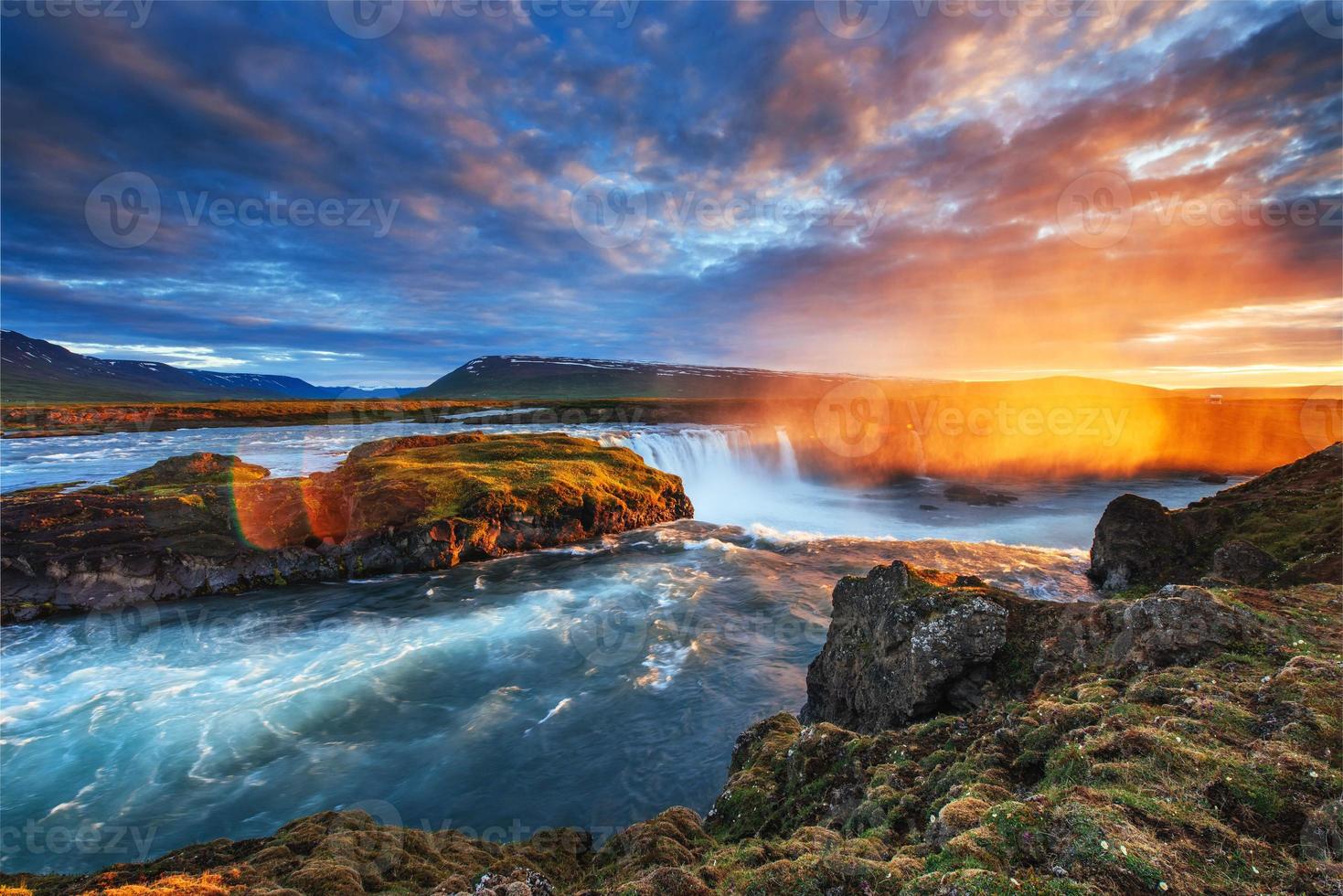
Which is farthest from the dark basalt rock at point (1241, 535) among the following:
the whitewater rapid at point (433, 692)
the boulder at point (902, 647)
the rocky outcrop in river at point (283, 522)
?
the rocky outcrop in river at point (283, 522)

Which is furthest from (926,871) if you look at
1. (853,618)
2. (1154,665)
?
(853,618)

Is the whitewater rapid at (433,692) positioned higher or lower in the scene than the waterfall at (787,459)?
lower

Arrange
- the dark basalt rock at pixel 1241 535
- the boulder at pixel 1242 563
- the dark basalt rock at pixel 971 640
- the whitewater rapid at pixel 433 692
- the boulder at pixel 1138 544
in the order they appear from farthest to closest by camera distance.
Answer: the boulder at pixel 1138 544 < the dark basalt rock at pixel 1241 535 < the boulder at pixel 1242 563 < the whitewater rapid at pixel 433 692 < the dark basalt rock at pixel 971 640

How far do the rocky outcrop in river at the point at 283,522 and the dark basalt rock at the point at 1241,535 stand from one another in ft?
89.4

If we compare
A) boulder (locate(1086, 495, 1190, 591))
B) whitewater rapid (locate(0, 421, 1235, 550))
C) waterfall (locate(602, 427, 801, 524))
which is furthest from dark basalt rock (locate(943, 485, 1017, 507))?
boulder (locate(1086, 495, 1190, 591))

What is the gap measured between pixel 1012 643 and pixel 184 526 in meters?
34.7

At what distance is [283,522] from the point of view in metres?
28.6

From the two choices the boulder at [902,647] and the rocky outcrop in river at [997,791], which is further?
the boulder at [902,647]

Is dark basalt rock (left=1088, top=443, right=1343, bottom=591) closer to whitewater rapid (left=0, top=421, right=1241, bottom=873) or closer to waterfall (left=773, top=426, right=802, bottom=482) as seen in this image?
whitewater rapid (left=0, top=421, right=1241, bottom=873)

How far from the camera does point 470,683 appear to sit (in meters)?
19.2

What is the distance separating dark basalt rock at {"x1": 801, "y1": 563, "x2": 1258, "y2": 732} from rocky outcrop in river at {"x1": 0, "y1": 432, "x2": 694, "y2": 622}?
23654 millimetres

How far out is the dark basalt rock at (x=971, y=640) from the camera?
27.9ft

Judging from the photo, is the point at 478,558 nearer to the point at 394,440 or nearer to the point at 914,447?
the point at 394,440

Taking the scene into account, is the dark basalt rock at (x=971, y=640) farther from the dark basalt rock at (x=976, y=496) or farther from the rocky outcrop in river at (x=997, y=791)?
the dark basalt rock at (x=976, y=496)
